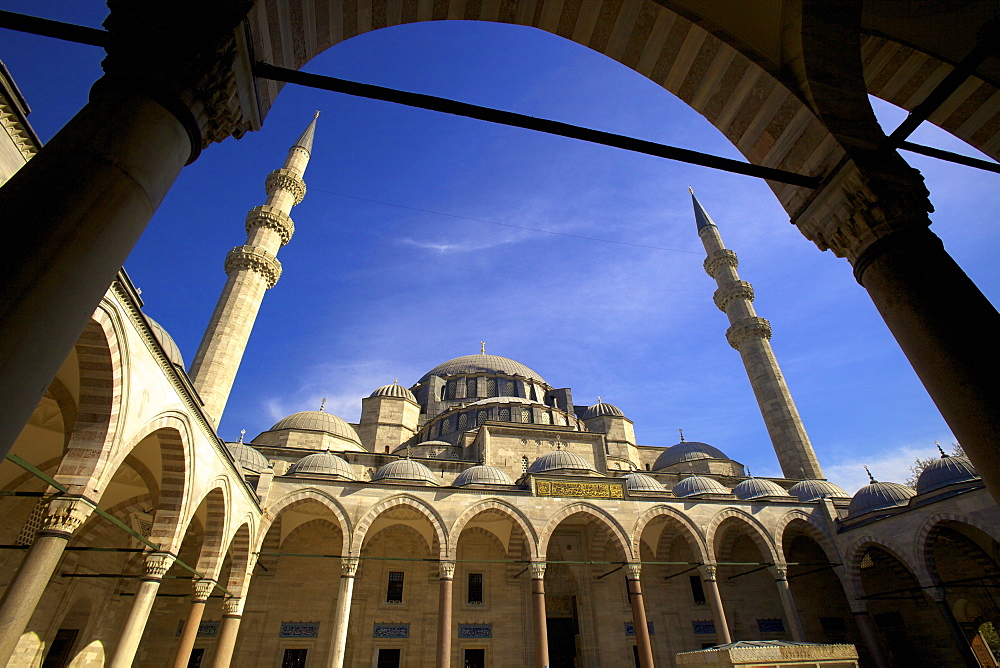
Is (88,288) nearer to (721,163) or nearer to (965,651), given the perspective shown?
(721,163)

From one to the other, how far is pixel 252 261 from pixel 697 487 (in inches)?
617

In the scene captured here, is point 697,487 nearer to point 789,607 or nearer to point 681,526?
point 681,526

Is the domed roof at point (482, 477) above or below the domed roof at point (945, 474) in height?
above

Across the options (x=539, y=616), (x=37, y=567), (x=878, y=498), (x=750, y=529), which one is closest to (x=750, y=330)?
(x=878, y=498)

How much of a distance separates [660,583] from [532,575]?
5527 millimetres

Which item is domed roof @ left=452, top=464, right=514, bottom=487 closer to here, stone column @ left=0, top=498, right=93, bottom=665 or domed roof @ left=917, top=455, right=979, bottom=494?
stone column @ left=0, top=498, right=93, bottom=665

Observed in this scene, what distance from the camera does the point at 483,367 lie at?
28328 mm

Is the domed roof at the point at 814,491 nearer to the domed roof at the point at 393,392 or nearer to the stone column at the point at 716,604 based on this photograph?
the stone column at the point at 716,604

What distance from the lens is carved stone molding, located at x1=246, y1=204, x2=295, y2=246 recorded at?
17.8 metres

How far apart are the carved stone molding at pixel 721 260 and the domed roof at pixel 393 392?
600 inches

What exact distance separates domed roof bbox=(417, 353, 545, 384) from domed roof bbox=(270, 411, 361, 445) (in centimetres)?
816

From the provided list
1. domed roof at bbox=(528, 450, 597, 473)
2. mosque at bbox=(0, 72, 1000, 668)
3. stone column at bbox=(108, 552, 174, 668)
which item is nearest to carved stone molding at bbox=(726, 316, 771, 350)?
mosque at bbox=(0, 72, 1000, 668)

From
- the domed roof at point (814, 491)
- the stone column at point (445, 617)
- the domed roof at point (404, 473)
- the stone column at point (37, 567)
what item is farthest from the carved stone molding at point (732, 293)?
the stone column at point (37, 567)

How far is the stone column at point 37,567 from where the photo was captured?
5117 mm
